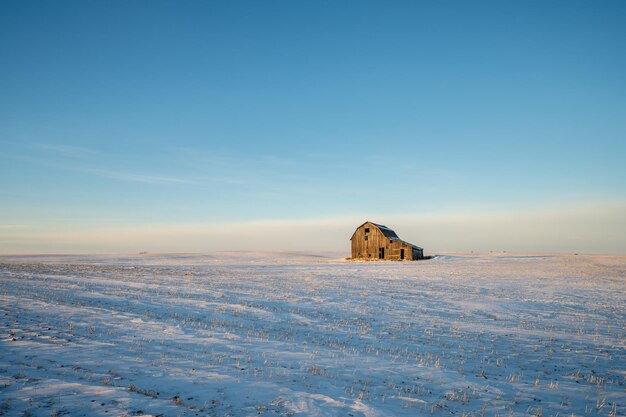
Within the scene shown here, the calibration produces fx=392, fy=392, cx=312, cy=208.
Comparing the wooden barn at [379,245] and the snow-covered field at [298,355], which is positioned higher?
the wooden barn at [379,245]

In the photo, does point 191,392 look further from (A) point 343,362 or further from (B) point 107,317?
(B) point 107,317

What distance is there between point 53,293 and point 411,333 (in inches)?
724

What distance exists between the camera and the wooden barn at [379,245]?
240 feet

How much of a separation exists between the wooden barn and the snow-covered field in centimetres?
4856

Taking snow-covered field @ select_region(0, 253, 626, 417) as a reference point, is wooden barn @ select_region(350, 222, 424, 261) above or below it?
above

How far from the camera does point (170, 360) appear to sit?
1062 cm

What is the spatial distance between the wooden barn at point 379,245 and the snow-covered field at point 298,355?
48.6m

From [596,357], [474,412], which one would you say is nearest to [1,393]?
[474,412]

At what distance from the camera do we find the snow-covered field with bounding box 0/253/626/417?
26.5 feet

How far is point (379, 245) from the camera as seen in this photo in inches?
2921

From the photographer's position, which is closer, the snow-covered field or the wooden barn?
the snow-covered field

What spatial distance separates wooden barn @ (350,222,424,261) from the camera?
73.0m

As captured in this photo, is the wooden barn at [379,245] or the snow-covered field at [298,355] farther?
the wooden barn at [379,245]

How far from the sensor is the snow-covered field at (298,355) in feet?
26.5
